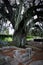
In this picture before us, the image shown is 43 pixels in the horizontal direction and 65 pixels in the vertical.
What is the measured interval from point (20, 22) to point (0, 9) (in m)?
2.53

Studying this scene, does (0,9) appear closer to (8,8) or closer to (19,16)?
(8,8)

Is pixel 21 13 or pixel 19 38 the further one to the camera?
pixel 19 38

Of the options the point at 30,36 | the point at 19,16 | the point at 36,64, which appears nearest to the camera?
the point at 36,64

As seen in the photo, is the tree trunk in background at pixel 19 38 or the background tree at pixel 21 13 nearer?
the background tree at pixel 21 13

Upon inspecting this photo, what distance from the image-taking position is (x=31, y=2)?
44.5ft

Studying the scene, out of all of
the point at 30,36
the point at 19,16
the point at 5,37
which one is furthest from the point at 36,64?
the point at 30,36

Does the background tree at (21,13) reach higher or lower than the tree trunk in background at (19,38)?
higher

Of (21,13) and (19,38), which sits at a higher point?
(21,13)

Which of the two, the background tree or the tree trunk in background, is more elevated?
the background tree

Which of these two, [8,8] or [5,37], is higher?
[8,8]

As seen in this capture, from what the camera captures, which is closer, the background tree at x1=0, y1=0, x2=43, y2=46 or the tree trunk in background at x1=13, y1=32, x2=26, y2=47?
the background tree at x1=0, y1=0, x2=43, y2=46

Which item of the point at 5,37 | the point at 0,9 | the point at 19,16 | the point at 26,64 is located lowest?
the point at 26,64

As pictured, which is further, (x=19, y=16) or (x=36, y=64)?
(x=19, y=16)

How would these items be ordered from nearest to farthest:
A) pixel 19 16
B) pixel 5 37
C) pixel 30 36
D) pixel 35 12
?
pixel 19 16, pixel 35 12, pixel 5 37, pixel 30 36
